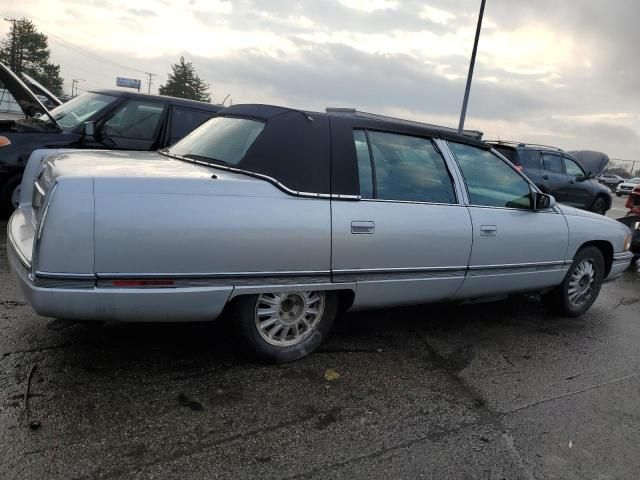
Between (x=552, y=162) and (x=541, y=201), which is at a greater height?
Answer: (x=552, y=162)

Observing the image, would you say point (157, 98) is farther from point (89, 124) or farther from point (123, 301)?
point (123, 301)

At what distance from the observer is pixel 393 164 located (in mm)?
3635

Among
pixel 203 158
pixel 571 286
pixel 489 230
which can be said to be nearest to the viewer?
pixel 203 158

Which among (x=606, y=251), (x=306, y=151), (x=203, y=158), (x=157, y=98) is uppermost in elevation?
(x=157, y=98)

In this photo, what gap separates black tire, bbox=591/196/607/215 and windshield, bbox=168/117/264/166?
12019 mm

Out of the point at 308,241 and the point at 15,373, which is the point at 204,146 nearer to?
the point at 308,241

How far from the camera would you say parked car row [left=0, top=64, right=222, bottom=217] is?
6.02 metres

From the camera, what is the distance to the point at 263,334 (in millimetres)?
3232

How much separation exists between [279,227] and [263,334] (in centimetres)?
72

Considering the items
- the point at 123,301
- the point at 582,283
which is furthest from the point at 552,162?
the point at 123,301

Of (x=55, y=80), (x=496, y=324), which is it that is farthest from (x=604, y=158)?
(x=55, y=80)

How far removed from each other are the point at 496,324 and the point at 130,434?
3.31m

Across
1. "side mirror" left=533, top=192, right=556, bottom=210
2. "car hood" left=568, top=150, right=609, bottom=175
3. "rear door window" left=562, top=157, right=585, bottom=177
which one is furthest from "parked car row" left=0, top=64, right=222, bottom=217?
"car hood" left=568, top=150, right=609, bottom=175

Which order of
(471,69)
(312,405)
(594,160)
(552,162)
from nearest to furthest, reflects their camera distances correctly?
(312,405) → (552,162) → (471,69) → (594,160)
